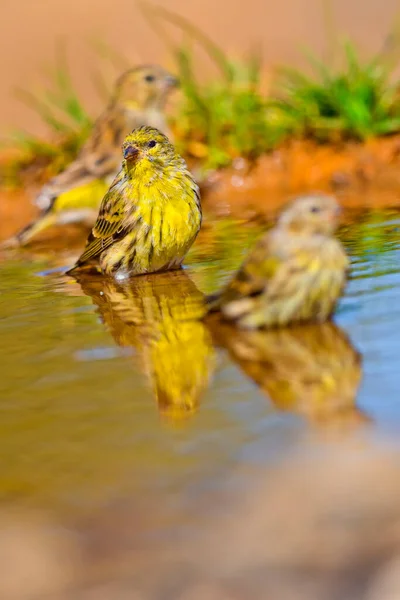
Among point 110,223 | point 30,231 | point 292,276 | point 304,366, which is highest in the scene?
point 292,276

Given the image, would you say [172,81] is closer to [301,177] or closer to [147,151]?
[301,177]

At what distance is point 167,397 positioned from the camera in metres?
3.34

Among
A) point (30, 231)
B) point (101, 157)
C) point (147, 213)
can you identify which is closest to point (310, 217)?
point (147, 213)

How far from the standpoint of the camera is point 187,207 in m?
5.71

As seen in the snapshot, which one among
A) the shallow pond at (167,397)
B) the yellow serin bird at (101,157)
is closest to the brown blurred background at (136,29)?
the yellow serin bird at (101,157)

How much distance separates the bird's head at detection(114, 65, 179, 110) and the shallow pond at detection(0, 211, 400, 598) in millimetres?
4867

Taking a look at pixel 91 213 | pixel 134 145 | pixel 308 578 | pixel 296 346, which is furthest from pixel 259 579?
pixel 91 213

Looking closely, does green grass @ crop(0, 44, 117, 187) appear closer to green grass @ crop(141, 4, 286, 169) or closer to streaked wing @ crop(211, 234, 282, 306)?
green grass @ crop(141, 4, 286, 169)

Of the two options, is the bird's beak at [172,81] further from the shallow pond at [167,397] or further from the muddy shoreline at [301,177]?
the shallow pond at [167,397]

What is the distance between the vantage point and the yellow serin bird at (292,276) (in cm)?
396

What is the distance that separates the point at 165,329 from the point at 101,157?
185 inches

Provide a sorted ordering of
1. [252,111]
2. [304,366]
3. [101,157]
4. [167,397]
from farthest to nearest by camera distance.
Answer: [252,111], [101,157], [304,366], [167,397]

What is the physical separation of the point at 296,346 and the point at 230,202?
5.44 metres

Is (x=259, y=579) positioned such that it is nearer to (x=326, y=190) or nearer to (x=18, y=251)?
(x=18, y=251)
